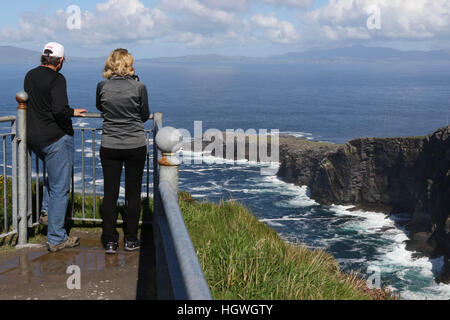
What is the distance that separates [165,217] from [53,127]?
3.40 metres

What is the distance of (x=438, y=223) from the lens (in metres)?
76.1

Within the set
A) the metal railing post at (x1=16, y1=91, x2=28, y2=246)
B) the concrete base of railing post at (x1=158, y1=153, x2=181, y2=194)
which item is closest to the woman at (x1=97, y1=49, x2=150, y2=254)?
the concrete base of railing post at (x1=158, y1=153, x2=181, y2=194)

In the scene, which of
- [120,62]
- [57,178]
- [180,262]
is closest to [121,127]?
[120,62]

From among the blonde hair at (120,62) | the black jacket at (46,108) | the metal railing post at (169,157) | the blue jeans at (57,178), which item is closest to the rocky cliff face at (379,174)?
the blue jeans at (57,178)

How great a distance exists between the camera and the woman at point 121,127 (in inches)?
228

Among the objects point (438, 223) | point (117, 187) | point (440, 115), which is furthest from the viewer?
point (440, 115)

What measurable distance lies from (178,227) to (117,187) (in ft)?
12.0

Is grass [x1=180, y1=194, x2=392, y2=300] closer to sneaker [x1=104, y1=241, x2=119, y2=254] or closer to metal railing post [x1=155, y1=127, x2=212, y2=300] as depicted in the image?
sneaker [x1=104, y1=241, x2=119, y2=254]

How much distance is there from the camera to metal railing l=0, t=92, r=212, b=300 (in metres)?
2.27

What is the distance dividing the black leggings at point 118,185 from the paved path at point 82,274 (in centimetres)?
35

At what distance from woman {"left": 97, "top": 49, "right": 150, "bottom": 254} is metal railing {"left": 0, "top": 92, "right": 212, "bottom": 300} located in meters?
0.28

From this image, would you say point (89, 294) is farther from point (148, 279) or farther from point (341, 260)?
point (341, 260)

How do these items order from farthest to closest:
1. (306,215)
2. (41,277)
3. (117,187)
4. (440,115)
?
(440,115)
(306,215)
(117,187)
(41,277)
